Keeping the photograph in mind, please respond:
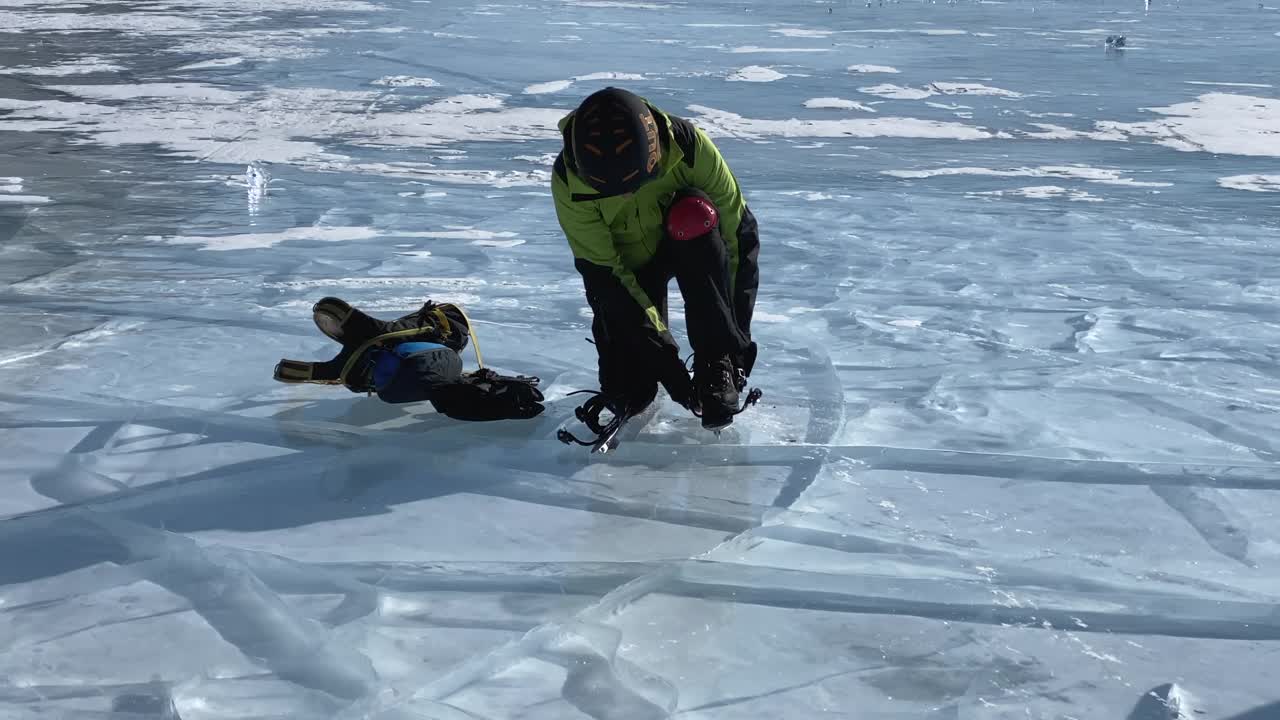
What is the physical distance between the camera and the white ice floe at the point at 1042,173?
8.97 metres

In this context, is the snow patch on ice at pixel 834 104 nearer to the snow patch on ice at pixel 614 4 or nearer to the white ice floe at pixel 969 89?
the white ice floe at pixel 969 89

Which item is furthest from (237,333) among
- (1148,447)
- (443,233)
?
(1148,447)

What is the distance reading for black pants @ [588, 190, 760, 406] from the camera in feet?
11.8

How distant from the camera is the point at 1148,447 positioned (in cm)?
370

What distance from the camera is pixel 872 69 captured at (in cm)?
1488

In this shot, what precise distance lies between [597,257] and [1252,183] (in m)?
6.95

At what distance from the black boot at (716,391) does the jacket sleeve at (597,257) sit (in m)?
0.20

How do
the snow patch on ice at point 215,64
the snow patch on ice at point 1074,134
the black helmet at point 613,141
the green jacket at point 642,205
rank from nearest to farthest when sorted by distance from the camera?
the black helmet at point 613,141
the green jacket at point 642,205
the snow patch on ice at point 1074,134
the snow patch on ice at point 215,64

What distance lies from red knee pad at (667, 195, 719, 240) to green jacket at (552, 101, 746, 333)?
3.3 inches

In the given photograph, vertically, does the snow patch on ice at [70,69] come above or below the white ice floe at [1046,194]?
above

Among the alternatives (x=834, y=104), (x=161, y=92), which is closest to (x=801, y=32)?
(x=834, y=104)

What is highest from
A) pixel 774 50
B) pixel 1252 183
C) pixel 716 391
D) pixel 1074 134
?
pixel 774 50

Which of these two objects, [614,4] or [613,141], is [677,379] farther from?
[614,4]

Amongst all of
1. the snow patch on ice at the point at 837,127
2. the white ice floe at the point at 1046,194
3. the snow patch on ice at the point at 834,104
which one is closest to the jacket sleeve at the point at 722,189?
the white ice floe at the point at 1046,194
